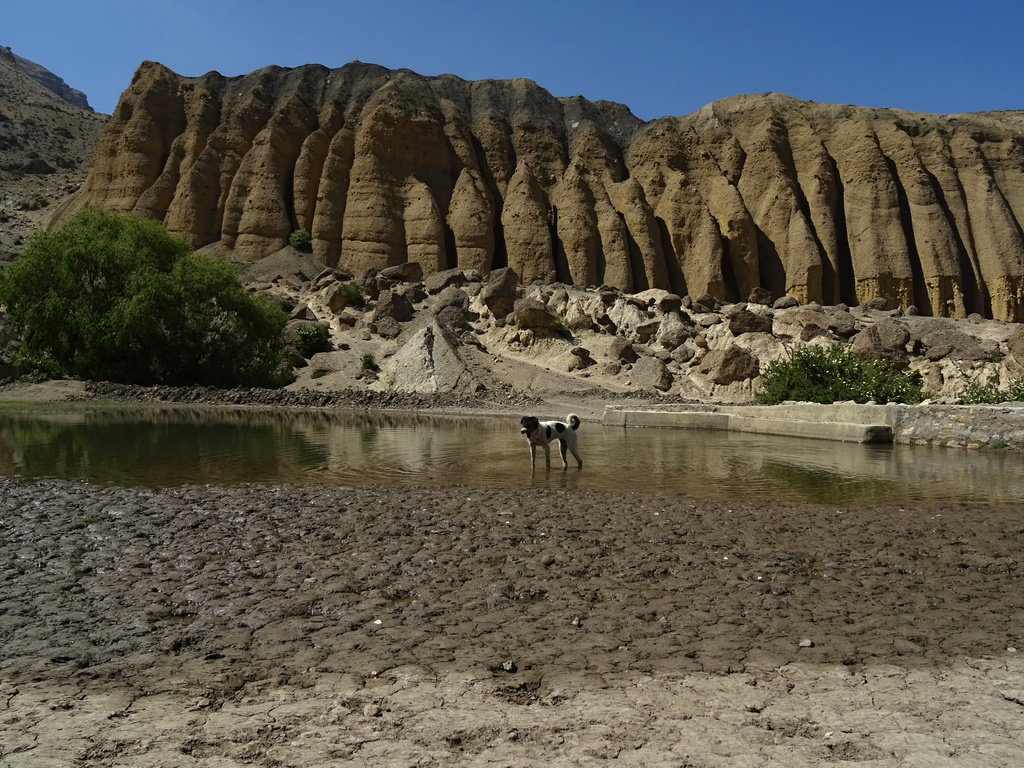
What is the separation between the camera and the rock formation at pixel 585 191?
55.6 meters

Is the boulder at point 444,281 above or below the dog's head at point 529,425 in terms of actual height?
above

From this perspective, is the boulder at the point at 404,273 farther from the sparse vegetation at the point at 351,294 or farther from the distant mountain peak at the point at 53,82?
the distant mountain peak at the point at 53,82

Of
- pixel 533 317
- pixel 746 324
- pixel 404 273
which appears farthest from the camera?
pixel 404 273

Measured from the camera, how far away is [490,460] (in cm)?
1377

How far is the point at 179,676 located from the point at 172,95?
67724mm

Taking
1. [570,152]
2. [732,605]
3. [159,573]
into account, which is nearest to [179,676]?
[159,573]

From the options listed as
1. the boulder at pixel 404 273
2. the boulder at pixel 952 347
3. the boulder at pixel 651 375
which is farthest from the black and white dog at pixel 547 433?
the boulder at pixel 404 273

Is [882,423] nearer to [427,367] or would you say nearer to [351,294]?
[427,367]

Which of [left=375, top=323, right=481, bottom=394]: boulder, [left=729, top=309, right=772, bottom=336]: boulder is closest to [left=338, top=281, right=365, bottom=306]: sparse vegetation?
[left=375, top=323, right=481, bottom=394]: boulder

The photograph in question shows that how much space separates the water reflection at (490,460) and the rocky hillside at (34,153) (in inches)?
1715

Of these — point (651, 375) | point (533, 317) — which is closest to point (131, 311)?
point (533, 317)

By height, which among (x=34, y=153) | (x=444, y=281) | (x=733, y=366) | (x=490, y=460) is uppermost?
(x=34, y=153)

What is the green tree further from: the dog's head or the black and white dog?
the dog's head

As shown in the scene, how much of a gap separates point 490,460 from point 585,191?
48.2m
